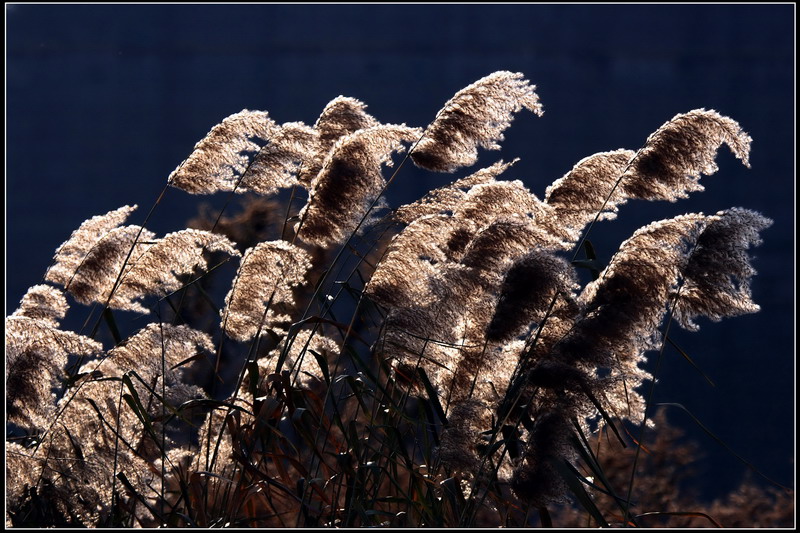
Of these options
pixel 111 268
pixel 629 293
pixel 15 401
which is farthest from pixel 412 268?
pixel 15 401

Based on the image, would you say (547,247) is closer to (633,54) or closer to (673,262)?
(673,262)

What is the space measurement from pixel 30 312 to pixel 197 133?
708 centimetres

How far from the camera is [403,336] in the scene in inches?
109

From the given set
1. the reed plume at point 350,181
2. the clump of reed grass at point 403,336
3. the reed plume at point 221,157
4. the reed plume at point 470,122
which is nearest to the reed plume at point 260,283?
the clump of reed grass at point 403,336

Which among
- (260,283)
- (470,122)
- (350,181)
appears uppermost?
(470,122)

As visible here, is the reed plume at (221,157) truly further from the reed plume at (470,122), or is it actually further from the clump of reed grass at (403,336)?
the reed plume at (470,122)

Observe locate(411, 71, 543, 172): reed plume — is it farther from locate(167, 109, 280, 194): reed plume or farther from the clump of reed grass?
locate(167, 109, 280, 194): reed plume

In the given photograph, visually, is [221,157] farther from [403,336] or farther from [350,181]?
[403,336]

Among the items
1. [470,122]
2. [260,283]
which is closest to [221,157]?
[260,283]

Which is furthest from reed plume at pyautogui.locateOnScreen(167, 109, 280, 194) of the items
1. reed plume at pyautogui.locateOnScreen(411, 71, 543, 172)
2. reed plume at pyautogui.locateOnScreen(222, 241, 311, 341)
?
Answer: reed plume at pyautogui.locateOnScreen(411, 71, 543, 172)

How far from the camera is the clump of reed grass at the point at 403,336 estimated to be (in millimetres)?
2617

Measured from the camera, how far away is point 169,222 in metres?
9.68

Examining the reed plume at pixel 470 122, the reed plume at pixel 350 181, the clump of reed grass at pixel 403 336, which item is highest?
the reed plume at pixel 470 122

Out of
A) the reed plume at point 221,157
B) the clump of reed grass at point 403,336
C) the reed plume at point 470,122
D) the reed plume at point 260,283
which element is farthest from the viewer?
the reed plume at point 221,157
